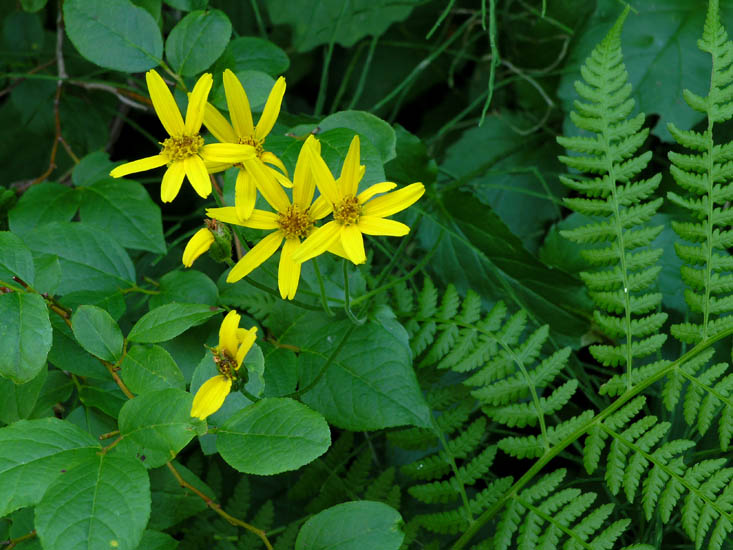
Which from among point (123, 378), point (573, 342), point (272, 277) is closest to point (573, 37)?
point (573, 342)

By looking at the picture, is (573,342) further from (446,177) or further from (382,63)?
(382,63)

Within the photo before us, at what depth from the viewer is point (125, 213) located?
3.96ft

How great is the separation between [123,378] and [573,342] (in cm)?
83

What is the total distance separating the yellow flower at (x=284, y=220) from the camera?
2.99ft

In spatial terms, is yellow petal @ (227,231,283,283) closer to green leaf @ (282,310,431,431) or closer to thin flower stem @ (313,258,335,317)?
thin flower stem @ (313,258,335,317)

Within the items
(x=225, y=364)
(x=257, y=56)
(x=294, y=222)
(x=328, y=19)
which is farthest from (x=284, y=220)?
(x=328, y=19)

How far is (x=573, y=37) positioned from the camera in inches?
64.3

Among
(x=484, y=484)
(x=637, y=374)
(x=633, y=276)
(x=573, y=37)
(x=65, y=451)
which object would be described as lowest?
(x=484, y=484)

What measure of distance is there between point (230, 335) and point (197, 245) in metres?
0.14

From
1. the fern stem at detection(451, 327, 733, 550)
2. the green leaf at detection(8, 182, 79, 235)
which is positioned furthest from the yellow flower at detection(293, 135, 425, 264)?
the green leaf at detection(8, 182, 79, 235)

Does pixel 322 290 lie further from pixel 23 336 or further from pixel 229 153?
pixel 23 336

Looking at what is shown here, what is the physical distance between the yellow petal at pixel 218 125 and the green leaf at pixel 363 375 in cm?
33

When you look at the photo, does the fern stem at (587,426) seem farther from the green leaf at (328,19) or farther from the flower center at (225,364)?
the green leaf at (328,19)

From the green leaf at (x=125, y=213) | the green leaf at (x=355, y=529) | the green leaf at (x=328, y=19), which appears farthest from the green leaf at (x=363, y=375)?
the green leaf at (x=328, y=19)
